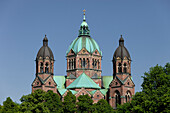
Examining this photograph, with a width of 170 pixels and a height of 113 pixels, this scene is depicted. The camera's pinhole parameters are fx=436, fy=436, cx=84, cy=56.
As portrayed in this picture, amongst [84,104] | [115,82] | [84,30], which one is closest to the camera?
[84,104]

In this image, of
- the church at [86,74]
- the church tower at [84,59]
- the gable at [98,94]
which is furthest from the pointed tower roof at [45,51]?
the gable at [98,94]

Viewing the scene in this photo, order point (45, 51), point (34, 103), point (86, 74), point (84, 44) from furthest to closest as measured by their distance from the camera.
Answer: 1. point (84, 44)
2. point (86, 74)
3. point (45, 51)
4. point (34, 103)

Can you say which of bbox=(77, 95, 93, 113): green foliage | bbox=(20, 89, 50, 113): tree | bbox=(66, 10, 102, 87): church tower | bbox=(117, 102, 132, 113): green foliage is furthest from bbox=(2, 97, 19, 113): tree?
bbox=(66, 10, 102, 87): church tower

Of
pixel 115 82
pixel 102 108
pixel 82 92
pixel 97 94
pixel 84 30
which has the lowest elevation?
pixel 102 108

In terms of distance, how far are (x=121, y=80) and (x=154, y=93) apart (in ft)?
115

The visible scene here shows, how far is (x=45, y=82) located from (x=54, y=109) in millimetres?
14311

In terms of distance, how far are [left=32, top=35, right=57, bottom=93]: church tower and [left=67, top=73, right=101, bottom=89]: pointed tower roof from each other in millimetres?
4998

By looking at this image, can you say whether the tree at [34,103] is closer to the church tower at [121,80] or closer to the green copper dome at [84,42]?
the church tower at [121,80]

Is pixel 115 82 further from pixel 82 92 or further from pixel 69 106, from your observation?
pixel 69 106

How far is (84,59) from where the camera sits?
120m

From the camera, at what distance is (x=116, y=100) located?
112m

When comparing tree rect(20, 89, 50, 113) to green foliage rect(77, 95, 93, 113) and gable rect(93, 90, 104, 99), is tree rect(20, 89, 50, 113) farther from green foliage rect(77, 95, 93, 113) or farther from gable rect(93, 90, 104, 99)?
gable rect(93, 90, 104, 99)

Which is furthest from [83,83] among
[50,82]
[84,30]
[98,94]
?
[84,30]

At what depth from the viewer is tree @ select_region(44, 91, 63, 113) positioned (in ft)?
321
